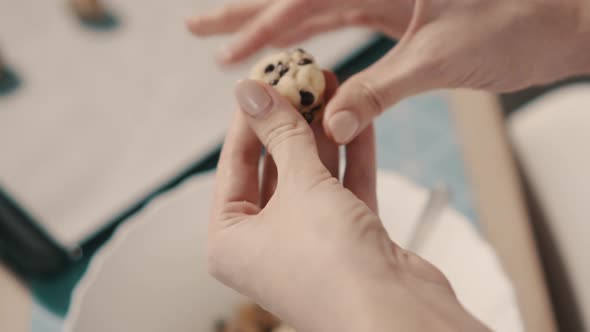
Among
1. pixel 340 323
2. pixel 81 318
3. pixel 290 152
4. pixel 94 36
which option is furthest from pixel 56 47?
pixel 340 323

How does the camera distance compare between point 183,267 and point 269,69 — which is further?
point 183,267

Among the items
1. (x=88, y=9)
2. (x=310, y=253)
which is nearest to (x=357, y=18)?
(x=310, y=253)

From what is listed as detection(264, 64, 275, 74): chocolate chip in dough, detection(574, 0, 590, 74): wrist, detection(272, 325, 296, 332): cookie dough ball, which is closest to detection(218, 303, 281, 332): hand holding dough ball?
detection(272, 325, 296, 332): cookie dough ball

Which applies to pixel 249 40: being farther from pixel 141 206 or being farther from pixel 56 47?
pixel 56 47

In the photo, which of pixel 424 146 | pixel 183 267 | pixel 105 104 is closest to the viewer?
pixel 183 267

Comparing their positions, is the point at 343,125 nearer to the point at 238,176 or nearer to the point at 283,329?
the point at 238,176

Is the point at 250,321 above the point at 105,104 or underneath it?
underneath

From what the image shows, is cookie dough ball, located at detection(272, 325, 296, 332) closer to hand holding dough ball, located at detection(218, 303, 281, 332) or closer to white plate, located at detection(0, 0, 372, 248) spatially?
hand holding dough ball, located at detection(218, 303, 281, 332)
